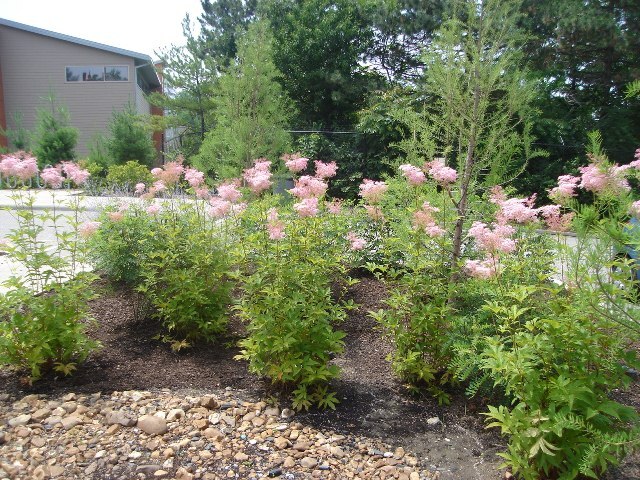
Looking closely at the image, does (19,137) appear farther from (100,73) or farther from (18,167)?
(18,167)

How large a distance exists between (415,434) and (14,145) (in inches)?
813

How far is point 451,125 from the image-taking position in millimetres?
3727

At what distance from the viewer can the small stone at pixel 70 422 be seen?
2303 millimetres

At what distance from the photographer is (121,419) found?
2.35 m

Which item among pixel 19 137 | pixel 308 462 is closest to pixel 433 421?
pixel 308 462

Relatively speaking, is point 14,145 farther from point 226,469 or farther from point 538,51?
point 226,469

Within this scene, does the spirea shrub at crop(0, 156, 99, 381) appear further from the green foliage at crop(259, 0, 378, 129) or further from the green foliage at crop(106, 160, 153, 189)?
the green foliage at crop(259, 0, 378, 129)

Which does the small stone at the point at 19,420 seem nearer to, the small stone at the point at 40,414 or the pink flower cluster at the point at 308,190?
the small stone at the point at 40,414

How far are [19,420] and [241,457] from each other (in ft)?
3.78

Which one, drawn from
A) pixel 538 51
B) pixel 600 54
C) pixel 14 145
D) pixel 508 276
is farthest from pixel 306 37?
pixel 508 276

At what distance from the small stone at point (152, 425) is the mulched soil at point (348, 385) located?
415 mm

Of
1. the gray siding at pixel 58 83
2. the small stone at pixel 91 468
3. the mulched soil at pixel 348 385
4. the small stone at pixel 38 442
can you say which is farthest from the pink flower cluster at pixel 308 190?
the gray siding at pixel 58 83

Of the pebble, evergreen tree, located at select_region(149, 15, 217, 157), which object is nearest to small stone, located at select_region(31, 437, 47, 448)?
the pebble

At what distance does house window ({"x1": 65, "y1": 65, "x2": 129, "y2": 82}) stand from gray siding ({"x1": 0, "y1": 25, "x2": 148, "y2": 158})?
156 mm
